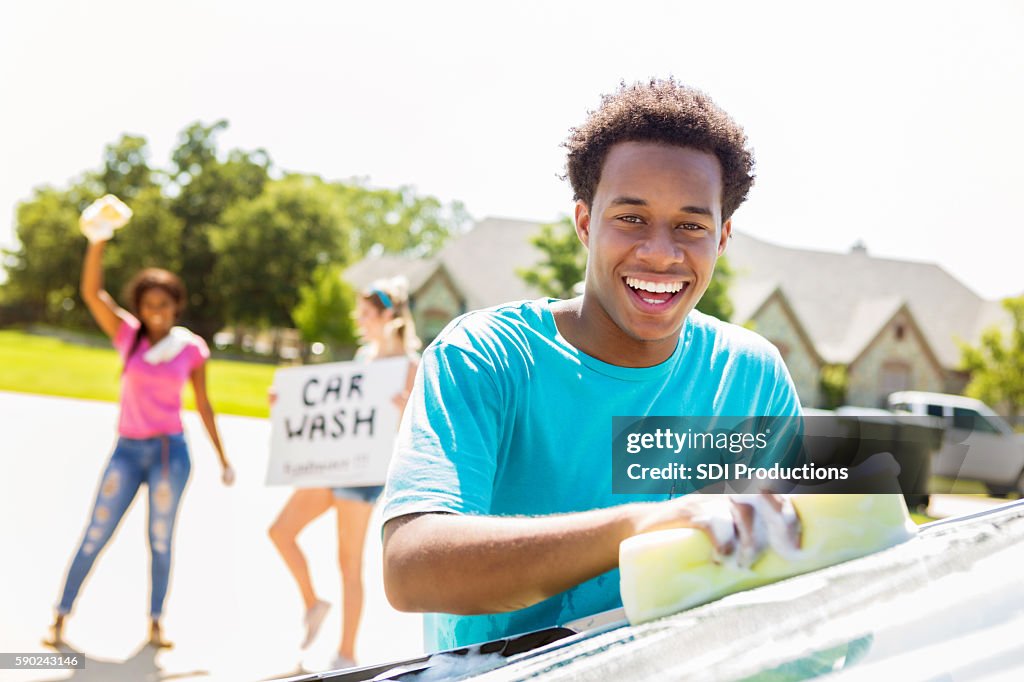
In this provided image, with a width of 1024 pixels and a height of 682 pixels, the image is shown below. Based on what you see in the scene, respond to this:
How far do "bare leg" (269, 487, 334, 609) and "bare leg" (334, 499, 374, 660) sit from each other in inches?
4.6

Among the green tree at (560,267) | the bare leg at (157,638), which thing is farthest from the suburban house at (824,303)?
the bare leg at (157,638)

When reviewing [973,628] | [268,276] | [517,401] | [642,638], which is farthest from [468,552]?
[268,276]

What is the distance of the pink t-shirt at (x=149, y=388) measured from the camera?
4910 millimetres

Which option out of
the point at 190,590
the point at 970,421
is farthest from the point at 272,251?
the point at 190,590

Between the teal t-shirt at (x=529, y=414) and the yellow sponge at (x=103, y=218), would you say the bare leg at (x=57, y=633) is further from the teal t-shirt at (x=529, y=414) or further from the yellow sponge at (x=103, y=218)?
the teal t-shirt at (x=529, y=414)

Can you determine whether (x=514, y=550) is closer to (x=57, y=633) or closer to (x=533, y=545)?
(x=533, y=545)

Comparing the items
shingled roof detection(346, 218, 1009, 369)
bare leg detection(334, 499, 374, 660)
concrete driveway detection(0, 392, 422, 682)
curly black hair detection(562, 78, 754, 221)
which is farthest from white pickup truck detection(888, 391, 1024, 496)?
shingled roof detection(346, 218, 1009, 369)

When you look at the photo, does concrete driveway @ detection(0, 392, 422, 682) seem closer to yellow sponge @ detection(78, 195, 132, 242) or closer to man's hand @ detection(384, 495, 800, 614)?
man's hand @ detection(384, 495, 800, 614)

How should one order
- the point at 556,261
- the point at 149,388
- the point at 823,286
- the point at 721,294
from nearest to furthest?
the point at 149,388 → the point at 721,294 → the point at 556,261 → the point at 823,286

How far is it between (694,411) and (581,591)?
399 millimetres

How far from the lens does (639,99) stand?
1512mm

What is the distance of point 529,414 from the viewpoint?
132 cm

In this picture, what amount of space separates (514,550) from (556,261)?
35.8 meters

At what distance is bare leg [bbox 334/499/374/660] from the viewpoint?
15.4 ft
